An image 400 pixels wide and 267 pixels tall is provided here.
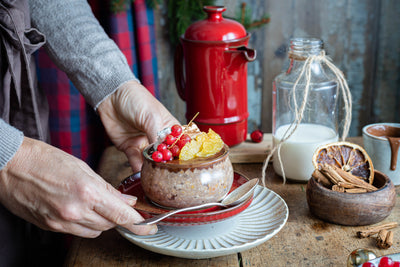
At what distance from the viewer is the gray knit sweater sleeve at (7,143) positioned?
2.58ft

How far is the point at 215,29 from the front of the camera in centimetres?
132

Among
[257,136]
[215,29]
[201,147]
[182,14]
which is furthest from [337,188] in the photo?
[182,14]

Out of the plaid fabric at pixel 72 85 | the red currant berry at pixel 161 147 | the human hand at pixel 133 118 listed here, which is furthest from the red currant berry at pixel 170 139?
the plaid fabric at pixel 72 85

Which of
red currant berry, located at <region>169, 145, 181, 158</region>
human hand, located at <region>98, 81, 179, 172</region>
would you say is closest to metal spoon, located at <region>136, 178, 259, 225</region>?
red currant berry, located at <region>169, 145, 181, 158</region>

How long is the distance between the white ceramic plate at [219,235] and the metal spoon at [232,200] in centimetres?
3

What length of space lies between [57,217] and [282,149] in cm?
63

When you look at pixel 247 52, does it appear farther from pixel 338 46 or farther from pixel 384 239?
pixel 338 46

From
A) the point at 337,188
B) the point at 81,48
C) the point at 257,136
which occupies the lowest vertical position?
the point at 257,136

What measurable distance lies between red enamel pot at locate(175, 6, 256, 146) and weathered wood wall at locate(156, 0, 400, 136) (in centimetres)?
73

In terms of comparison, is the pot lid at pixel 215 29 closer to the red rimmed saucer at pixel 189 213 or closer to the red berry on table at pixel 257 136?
the red berry on table at pixel 257 136

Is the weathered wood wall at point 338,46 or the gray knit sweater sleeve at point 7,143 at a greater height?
the gray knit sweater sleeve at point 7,143

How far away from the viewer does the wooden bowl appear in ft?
2.88

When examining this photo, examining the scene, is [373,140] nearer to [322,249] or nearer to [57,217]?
[322,249]

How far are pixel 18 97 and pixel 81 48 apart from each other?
254mm
